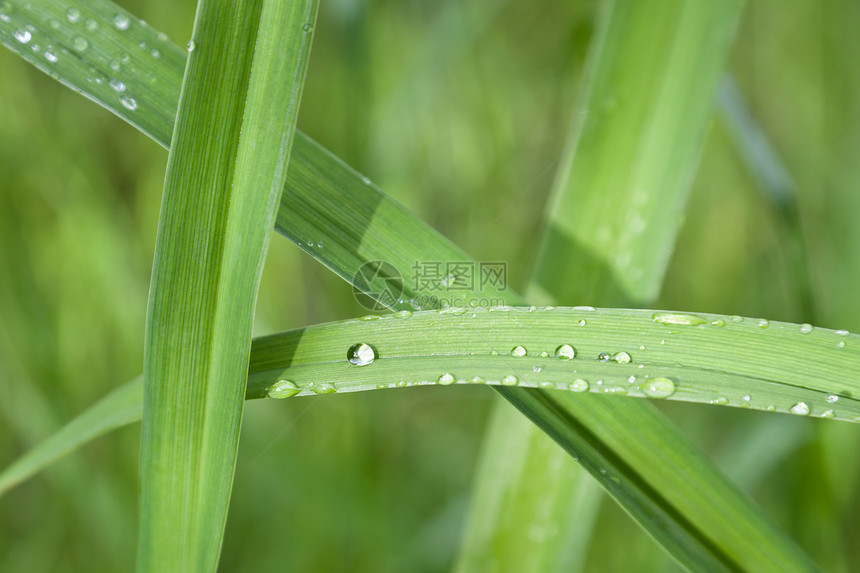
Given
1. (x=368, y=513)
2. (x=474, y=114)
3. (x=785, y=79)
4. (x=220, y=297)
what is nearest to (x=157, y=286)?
(x=220, y=297)

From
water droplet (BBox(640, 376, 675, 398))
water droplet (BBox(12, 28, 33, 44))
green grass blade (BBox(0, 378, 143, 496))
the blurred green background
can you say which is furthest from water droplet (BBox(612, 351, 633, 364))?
the blurred green background

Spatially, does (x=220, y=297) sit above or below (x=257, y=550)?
below

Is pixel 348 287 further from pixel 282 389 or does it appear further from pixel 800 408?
pixel 800 408

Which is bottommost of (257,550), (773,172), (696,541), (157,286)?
(696,541)

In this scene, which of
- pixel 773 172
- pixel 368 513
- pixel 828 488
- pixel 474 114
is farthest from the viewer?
pixel 474 114

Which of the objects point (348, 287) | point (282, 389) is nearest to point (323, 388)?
point (282, 389)

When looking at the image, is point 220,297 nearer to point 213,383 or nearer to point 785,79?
point 213,383

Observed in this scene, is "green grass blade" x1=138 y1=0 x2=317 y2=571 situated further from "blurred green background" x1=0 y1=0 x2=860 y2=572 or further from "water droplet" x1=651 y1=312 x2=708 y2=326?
"blurred green background" x1=0 y1=0 x2=860 y2=572

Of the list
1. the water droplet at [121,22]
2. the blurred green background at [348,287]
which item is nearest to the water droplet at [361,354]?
the water droplet at [121,22]
